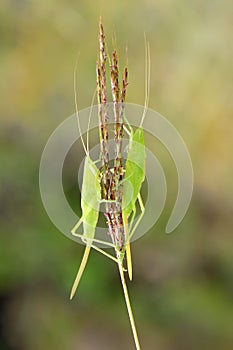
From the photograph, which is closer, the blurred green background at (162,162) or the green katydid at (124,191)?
the green katydid at (124,191)

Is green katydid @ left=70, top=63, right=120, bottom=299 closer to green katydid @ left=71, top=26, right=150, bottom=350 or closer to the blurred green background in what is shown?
green katydid @ left=71, top=26, right=150, bottom=350

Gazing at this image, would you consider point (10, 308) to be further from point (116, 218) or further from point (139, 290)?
point (116, 218)

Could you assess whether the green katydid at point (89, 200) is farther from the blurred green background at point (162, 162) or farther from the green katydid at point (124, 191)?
the blurred green background at point (162, 162)

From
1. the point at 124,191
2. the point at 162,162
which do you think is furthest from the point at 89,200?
the point at 162,162

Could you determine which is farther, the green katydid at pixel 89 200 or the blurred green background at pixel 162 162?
the blurred green background at pixel 162 162

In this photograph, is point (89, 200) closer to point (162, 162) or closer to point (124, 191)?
point (124, 191)

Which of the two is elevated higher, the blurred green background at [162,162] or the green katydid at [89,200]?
the blurred green background at [162,162]

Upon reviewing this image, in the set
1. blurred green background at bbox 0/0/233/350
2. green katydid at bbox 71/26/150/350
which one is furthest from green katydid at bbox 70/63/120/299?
blurred green background at bbox 0/0/233/350

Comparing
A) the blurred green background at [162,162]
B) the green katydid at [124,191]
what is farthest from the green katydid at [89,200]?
the blurred green background at [162,162]

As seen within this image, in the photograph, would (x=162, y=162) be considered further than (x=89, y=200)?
Yes
